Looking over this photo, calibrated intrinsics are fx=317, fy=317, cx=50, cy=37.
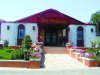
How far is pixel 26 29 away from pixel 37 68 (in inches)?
776

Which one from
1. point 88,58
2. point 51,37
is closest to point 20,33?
point 51,37

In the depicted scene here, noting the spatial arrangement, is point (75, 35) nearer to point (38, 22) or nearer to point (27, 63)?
point (38, 22)

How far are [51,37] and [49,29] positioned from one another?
1067 millimetres

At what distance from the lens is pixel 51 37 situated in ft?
134

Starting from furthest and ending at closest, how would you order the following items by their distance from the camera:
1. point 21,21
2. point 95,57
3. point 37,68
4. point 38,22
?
1. point 21,21
2. point 38,22
3. point 95,57
4. point 37,68

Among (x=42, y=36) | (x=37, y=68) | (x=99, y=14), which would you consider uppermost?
(x=99, y=14)

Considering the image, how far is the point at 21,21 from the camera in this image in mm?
39250

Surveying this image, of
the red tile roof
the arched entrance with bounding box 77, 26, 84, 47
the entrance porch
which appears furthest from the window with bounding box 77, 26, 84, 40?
the entrance porch

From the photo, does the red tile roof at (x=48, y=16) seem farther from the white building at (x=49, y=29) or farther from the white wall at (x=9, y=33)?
Result: the white wall at (x=9, y=33)

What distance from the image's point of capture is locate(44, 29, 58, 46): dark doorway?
40.7m

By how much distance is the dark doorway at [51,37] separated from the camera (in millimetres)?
40719

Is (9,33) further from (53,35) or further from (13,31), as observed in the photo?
(53,35)

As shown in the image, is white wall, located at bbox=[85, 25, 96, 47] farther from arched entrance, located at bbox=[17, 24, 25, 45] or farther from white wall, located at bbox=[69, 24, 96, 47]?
arched entrance, located at bbox=[17, 24, 25, 45]

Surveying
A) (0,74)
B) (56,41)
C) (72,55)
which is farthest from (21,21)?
(0,74)
